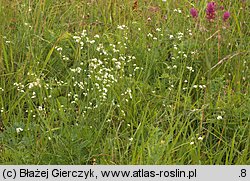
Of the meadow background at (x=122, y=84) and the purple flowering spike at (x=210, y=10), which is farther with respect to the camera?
the purple flowering spike at (x=210, y=10)

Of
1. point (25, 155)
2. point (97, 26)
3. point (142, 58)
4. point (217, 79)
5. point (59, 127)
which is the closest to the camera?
point (25, 155)

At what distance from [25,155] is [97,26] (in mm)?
1544

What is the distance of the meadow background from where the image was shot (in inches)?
111

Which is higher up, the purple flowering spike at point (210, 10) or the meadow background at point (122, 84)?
the purple flowering spike at point (210, 10)

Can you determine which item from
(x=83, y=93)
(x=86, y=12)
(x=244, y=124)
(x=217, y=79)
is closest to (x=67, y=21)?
(x=86, y=12)

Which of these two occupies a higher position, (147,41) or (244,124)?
(147,41)

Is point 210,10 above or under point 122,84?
above

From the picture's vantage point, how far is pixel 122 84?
10.6ft

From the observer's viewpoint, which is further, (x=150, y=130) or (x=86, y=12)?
(x=86, y=12)

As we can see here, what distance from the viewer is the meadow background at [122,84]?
9.29 ft

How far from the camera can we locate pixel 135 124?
3.07 metres

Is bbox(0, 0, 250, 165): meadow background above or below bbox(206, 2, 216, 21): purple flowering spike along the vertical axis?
below

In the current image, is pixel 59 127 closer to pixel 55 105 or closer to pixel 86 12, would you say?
pixel 55 105

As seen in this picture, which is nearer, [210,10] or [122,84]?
[122,84]
